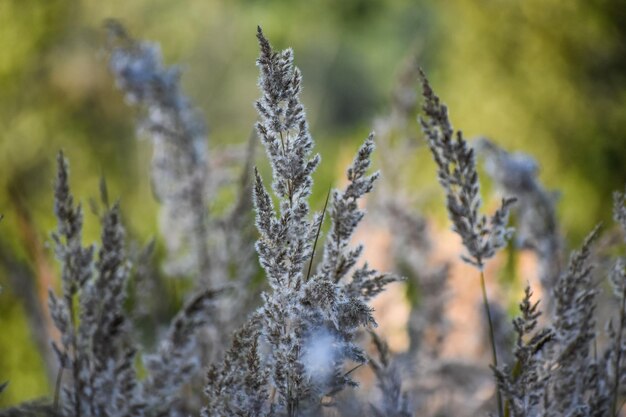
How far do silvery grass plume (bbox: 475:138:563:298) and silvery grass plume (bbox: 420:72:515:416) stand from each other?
1.55 feet

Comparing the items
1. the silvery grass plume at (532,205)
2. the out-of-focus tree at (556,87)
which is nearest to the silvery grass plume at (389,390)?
the silvery grass plume at (532,205)

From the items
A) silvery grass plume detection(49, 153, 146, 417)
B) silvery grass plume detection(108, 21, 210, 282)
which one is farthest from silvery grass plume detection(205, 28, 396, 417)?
silvery grass plume detection(108, 21, 210, 282)

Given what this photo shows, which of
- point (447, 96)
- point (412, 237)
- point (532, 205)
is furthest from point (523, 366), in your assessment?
point (447, 96)

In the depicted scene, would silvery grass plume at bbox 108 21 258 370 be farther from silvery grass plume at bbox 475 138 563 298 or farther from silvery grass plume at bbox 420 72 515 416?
silvery grass plume at bbox 420 72 515 416

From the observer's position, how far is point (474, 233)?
93cm

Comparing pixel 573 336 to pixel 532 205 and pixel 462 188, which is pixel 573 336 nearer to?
pixel 462 188

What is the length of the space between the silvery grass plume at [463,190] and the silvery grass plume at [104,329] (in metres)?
0.29

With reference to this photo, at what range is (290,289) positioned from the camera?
0.78 m

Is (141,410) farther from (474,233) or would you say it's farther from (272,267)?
(474,233)

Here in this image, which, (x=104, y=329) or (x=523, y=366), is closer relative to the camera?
(x=523, y=366)

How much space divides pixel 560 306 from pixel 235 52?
39.9 feet

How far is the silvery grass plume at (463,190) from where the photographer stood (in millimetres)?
899

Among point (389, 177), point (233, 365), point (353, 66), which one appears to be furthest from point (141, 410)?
point (353, 66)

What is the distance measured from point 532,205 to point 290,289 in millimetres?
791
